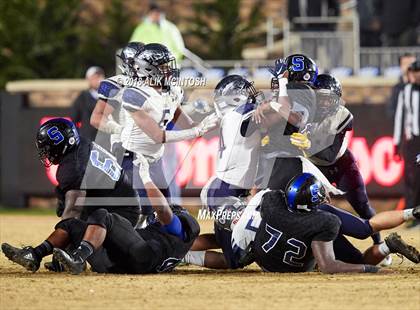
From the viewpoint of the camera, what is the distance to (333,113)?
428 inches

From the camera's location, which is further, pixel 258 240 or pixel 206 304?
pixel 258 240

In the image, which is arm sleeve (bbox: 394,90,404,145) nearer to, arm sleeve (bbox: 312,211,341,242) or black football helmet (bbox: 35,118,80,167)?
arm sleeve (bbox: 312,211,341,242)

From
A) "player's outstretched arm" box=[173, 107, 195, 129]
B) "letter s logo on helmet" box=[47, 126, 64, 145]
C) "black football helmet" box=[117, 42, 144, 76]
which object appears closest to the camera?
"letter s logo on helmet" box=[47, 126, 64, 145]

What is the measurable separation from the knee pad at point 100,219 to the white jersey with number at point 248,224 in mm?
1194

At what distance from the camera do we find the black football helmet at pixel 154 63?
1058 centimetres

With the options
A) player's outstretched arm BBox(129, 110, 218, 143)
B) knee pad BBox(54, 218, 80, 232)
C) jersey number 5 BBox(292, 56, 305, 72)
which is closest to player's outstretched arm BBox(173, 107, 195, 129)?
player's outstretched arm BBox(129, 110, 218, 143)

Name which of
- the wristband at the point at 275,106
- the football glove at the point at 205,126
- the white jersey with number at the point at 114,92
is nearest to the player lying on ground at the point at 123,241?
the football glove at the point at 205,126

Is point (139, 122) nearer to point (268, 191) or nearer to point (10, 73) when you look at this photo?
point (268, 191)

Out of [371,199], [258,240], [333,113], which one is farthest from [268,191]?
[371,199]

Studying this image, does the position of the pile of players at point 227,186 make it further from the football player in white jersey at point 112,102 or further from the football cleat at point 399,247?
the football player in white jersey at point 112,102

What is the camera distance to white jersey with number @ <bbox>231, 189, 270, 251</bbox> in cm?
988

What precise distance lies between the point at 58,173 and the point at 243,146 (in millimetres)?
1860

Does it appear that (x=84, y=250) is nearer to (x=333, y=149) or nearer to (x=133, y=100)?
(x=133, y=100)

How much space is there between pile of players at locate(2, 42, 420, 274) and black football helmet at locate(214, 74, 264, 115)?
0.04 feet
